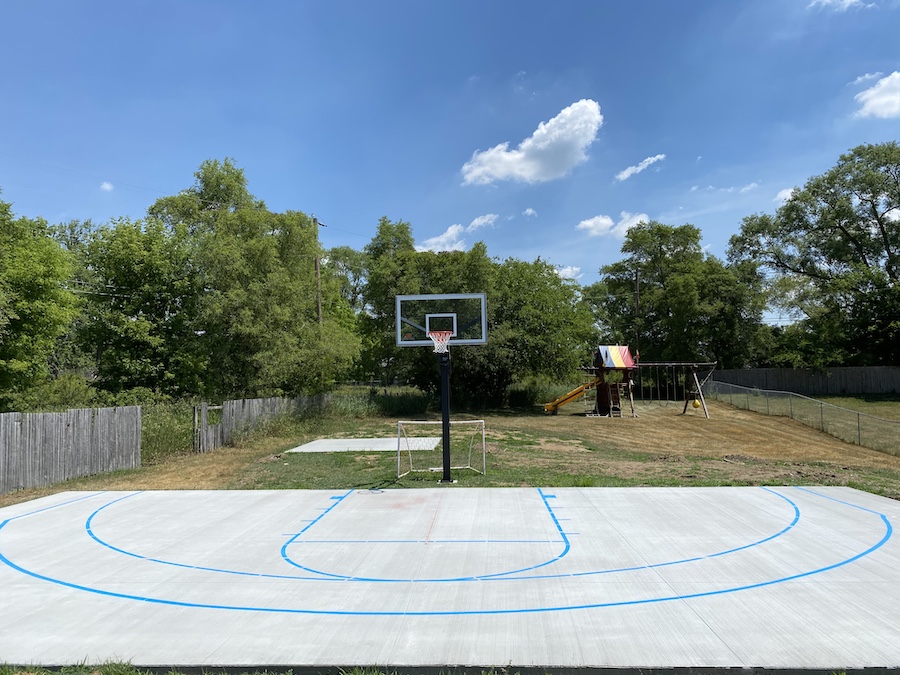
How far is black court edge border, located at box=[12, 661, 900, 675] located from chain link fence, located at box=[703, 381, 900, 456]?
1550 centimetres

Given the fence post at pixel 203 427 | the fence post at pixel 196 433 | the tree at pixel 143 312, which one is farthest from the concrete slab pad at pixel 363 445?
the tree at pixel 143 312

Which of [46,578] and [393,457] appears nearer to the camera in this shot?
[46,578]

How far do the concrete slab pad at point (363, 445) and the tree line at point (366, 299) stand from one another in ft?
16.1

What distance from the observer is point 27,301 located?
1791 cm

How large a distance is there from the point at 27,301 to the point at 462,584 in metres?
18.9

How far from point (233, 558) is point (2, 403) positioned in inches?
672

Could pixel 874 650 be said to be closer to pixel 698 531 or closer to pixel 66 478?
pixel 698 531

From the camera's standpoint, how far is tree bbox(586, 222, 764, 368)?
4106 cm

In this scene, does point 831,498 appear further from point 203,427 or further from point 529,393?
point 529,393

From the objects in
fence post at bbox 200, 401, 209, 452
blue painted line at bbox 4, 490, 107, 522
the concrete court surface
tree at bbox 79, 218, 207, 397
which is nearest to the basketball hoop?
the concrete court surface

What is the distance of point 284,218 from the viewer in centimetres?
2469

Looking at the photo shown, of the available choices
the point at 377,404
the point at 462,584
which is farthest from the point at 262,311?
the point at 462,584

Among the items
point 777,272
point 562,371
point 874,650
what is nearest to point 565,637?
point 874,650

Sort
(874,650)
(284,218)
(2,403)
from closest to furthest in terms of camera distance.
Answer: (874,650) → (2,403) → (284,218)
